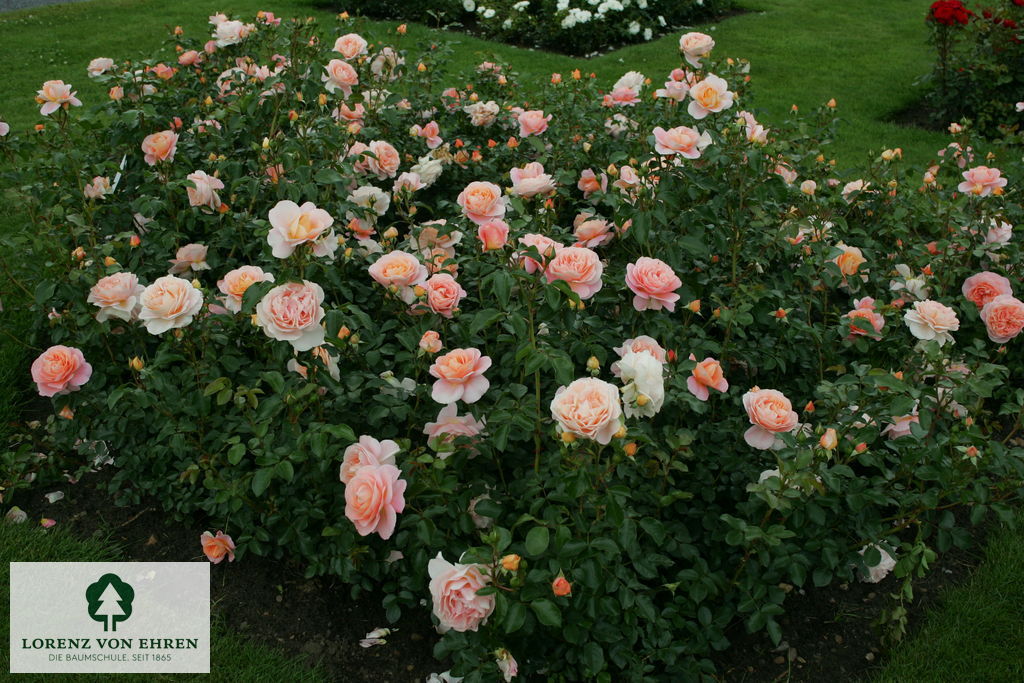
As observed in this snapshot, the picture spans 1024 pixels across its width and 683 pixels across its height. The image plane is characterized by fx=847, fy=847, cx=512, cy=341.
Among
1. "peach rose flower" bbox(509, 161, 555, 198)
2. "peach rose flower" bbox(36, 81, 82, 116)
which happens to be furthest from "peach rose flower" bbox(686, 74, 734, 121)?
"peach rose flower" bbox(36, 81, 82, 116)

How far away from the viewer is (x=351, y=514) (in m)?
1.88

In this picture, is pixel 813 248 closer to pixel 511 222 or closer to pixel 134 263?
pixel 511 222

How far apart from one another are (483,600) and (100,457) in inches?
59.2

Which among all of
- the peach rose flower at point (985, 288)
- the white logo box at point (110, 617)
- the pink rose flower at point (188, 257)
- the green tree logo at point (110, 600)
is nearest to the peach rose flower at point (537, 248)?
the pink rose flower at point (188, 257)

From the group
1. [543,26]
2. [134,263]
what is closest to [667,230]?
[134,263]

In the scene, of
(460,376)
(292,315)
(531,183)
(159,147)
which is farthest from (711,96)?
(159,147)

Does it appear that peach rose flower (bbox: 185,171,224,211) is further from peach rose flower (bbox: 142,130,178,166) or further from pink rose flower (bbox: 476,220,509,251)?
pink rose flower (bbox: 476,220,509,251)

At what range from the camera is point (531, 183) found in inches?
101

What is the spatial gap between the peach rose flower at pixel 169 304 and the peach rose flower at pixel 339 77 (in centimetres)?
132

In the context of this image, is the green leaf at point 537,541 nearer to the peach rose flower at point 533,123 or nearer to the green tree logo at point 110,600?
the green tree logo at point 110,600

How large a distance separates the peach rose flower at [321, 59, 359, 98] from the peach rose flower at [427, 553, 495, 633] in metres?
1.99

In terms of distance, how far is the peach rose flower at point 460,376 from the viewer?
6.59 ft

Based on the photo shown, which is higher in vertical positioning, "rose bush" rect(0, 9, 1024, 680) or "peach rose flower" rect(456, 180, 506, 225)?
"peach rose flower" rect(456, 180, 506, 225)

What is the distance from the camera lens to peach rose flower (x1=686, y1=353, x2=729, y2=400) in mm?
2074
